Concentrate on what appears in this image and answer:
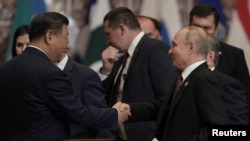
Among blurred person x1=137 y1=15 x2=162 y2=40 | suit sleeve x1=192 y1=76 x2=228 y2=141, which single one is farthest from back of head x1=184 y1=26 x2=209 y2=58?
blurred person x1=137 y1=15 x2=162 y2=40

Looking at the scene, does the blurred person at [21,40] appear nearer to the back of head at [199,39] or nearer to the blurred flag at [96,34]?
the blurred flag at [96,34]

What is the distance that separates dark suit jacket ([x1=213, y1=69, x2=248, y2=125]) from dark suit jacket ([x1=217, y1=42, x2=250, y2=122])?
4.11 feet

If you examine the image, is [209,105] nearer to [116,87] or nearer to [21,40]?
[116,87]

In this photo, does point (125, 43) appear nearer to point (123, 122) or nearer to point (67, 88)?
point (123, 122)

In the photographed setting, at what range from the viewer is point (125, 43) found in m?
6.00

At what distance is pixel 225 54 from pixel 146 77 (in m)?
0.87

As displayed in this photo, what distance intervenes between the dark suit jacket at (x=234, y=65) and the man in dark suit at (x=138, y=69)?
2.04ft

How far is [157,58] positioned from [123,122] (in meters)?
0.55

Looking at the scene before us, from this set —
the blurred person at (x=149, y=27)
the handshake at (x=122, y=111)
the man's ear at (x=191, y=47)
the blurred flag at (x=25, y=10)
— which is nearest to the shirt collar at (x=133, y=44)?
the handshake at (x=122, y=111)

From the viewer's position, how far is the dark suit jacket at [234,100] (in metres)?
4.97

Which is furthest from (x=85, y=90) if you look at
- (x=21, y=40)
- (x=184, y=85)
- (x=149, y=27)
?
(x=149, y=27)

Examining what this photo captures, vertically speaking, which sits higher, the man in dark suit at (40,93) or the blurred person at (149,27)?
the man in dark suit at (40,93)

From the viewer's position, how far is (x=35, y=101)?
4652 millimetres

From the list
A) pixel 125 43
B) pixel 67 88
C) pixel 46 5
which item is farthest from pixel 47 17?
pixel 46 5
